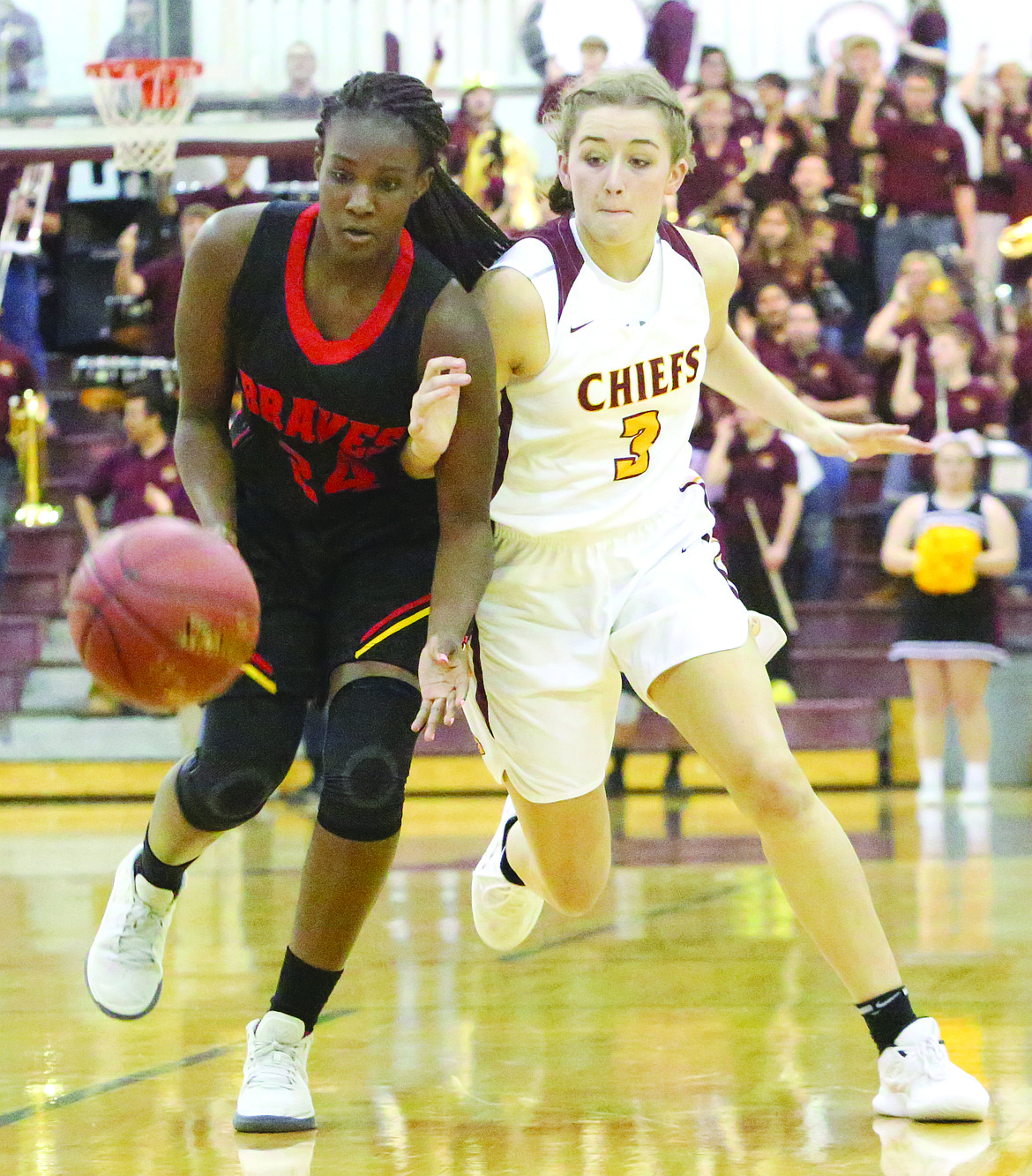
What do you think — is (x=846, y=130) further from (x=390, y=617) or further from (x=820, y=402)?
(x=390, y=617)

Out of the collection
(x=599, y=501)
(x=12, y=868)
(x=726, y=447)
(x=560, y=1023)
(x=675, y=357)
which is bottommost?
(x=12, y=868)

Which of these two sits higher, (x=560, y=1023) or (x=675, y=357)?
(x=675, y=357)

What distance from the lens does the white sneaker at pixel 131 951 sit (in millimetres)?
3287

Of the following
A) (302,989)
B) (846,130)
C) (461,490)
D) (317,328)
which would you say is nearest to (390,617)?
(461,490)

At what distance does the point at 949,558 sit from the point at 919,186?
311cm

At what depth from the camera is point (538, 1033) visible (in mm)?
3658

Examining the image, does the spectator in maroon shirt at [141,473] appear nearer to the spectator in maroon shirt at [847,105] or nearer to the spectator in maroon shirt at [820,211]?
the spectator in maroon shirt at [820,211]

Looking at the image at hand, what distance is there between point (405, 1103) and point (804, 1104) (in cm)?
68

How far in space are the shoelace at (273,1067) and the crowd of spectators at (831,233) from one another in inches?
224

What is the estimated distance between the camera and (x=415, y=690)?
304cm

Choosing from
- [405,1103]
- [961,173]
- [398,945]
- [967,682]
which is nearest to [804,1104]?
[405,1103]

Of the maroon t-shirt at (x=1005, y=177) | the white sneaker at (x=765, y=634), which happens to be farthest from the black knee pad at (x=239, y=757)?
the maroon t-shirt at (x=1005, y=177)

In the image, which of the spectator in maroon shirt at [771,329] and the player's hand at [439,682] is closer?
the player's hand at [439,682]

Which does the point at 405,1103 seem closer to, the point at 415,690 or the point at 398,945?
the point at 415,690
